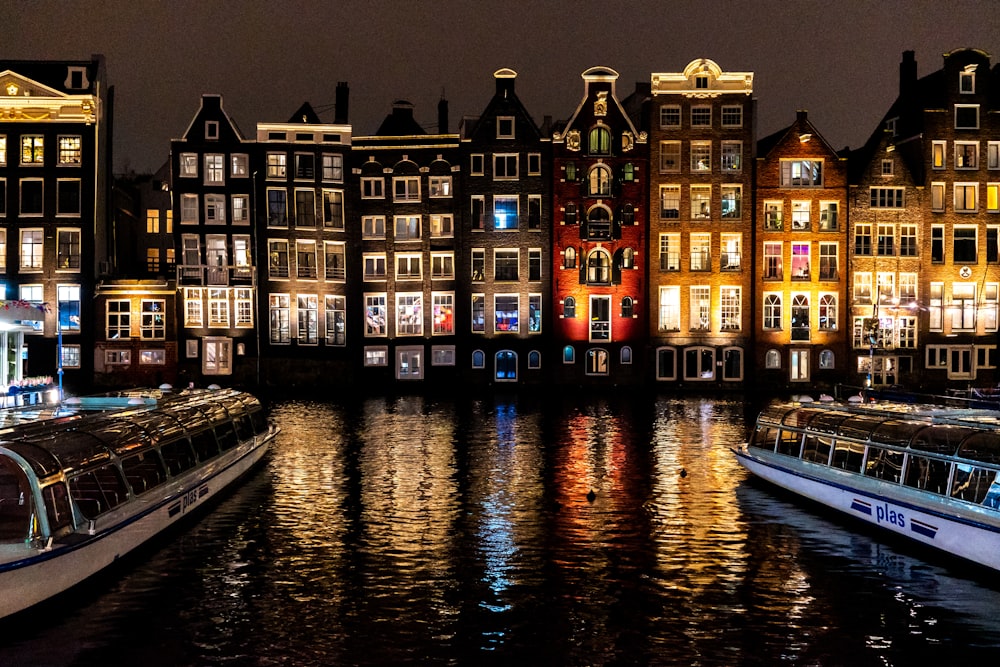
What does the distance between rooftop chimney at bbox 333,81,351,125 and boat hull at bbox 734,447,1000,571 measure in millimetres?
56777

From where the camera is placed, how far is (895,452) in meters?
22.6

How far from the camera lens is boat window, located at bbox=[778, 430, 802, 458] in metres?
27.4

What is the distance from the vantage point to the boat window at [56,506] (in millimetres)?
16812

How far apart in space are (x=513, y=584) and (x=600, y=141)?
196 feet

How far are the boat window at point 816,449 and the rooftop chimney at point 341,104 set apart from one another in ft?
188

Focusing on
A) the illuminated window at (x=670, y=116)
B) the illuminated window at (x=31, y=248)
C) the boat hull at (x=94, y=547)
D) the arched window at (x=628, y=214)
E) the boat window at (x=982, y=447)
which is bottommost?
the boat hull at (x=94, y=547)

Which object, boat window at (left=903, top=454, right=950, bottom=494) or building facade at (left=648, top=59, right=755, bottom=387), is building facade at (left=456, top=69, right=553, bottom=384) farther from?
boat window at (left=903, top=454, right=950, bottom=494)

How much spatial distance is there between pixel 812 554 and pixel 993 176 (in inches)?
2477

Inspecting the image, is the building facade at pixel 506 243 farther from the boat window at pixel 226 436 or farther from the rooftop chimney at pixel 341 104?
the boat window at pixel 226 436

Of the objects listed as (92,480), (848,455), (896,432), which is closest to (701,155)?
(848,455)

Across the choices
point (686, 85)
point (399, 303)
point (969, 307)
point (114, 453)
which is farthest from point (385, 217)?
point (114, 453)

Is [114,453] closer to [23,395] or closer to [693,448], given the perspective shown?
[23,395]

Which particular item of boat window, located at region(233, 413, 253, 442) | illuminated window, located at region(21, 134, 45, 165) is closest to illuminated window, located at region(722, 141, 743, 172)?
illuminated window, located at region(21, 134, 45, 165)

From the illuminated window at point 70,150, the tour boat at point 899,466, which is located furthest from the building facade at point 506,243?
the tour boat at point 899,466
